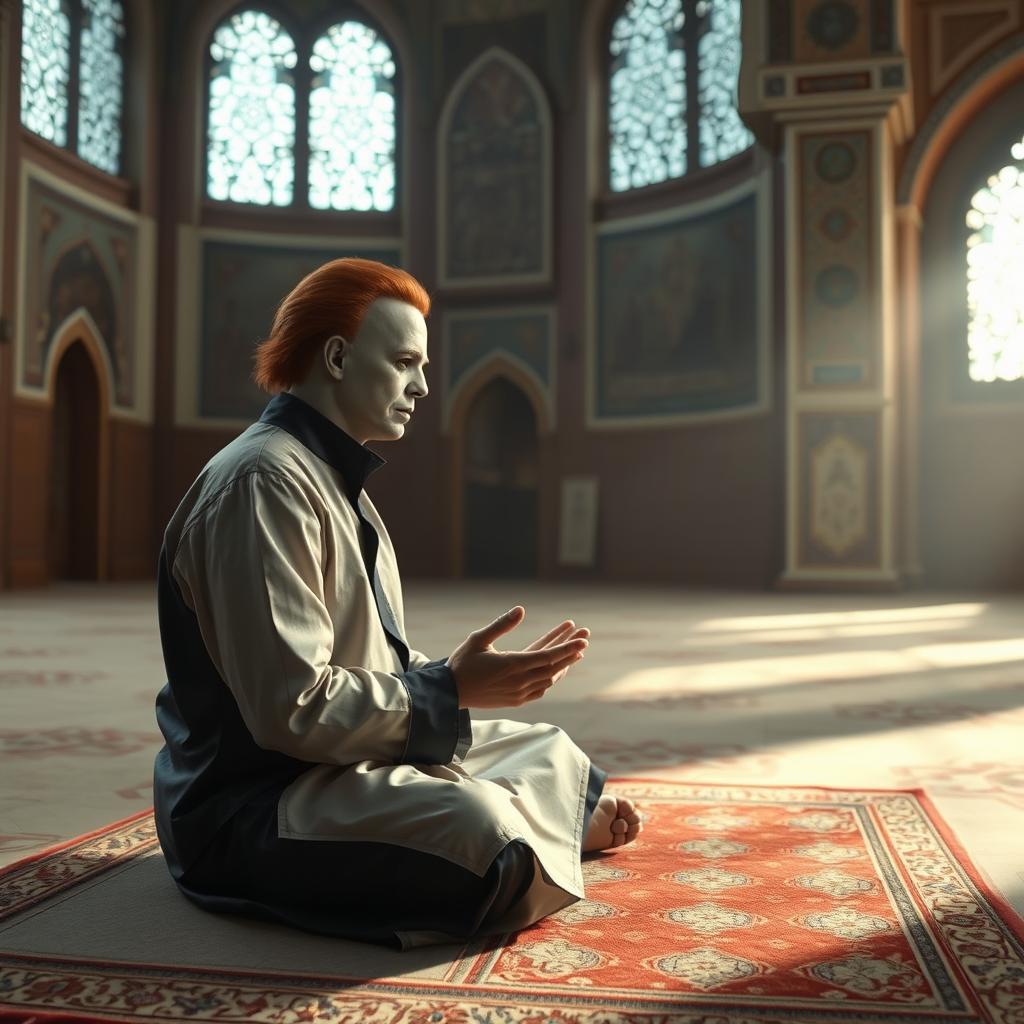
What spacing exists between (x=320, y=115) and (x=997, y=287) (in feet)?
30.4

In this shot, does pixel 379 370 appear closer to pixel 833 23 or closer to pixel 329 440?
pixel 329 440

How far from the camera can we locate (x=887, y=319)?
12.6 meters

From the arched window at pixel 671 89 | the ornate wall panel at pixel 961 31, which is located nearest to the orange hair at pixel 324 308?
the ornate wall panel at pixel 961 31

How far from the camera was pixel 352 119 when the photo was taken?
667 inches

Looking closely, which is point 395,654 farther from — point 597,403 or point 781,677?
point 597,403

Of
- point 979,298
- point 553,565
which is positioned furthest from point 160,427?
point 979,298

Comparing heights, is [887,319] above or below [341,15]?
below

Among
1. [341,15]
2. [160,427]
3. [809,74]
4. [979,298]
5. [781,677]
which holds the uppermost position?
[341,15]

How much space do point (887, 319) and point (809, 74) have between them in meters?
2.63

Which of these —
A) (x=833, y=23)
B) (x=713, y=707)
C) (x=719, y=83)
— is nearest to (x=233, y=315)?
(x=719, y=83)

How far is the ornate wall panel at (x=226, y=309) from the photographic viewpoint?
16188mm

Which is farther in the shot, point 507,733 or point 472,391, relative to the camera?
point 472,391

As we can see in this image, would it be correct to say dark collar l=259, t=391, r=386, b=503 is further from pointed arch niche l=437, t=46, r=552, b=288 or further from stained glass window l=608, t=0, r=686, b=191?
pointed arch niche l=437, t=46, r=552, b=288

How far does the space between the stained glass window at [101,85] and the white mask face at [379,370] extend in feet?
45.9
